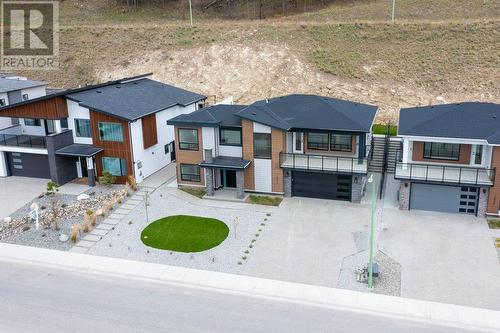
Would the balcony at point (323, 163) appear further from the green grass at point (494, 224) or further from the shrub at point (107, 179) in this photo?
the shrub at point (107, 179)

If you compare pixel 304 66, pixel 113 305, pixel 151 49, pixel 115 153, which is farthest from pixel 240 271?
pixel 151 49

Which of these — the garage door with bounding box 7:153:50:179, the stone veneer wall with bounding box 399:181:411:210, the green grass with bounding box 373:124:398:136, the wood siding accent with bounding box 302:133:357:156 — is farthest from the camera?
the green grass with bounding box 373:124:398:136

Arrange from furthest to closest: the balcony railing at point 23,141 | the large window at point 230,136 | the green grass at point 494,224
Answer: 1. the balcony railing at point 23,141
2. the large window at point 230,136
3. the green grass at point 494,224

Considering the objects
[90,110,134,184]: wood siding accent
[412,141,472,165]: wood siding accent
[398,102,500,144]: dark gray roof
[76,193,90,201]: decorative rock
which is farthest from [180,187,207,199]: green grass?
[412,141,472,165]: wood siding accent

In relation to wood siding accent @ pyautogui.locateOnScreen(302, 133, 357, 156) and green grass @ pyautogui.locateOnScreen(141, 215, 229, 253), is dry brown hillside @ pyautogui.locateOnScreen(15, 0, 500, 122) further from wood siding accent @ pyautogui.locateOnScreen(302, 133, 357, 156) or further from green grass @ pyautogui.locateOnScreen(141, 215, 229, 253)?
green grass @ pyautogui.locateOnScreen(141, 215, 229, 253)

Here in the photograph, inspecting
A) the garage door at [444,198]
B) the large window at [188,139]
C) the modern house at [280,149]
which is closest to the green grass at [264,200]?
the modern house at [280,149]

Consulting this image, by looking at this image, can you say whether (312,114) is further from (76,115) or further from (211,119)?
(76,115)
